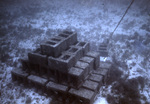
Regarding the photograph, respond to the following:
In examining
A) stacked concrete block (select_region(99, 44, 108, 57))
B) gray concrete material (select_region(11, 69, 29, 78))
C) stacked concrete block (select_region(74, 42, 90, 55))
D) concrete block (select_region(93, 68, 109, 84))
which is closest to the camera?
gray concrete material (select_region(11, 69, 29, 78))

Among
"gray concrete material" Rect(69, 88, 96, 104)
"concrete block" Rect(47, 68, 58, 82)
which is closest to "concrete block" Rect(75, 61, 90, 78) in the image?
"gray concrete material" Rect(69, 88, 96, 104)

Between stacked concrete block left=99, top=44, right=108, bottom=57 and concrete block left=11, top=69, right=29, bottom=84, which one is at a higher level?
stacked concrete block left=99, top=44, right=108, bottom=57

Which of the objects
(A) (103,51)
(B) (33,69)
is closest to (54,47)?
(B) (33,69)

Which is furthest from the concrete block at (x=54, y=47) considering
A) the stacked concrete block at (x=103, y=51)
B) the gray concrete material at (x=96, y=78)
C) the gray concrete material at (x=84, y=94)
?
the stacked concrete block at (x=103, y=51)

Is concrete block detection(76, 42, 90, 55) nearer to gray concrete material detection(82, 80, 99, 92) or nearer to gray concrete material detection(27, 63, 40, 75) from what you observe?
gray concrete material detection(82, 80, 99, 92)

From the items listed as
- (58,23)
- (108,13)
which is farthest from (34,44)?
(108,13)

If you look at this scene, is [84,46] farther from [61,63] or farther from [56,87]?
[56,87]

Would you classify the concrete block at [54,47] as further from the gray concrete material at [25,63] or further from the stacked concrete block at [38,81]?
the stacked concrete block at [38,81]

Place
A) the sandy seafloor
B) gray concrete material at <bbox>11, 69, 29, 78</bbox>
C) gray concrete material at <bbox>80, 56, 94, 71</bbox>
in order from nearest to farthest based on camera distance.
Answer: the sandy seafloor
gray concrete material at <bbox>80, 56, 94, 71</bbox>
gray concrete material at <bbox>11, 69, 29, 78</bbox>
